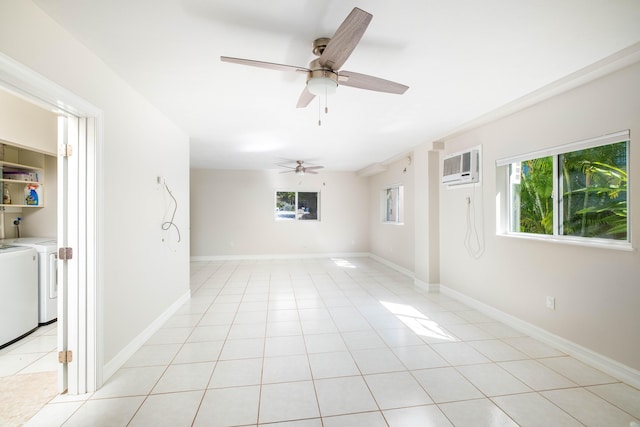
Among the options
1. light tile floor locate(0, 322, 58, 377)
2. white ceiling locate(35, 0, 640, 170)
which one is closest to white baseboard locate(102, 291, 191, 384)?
light tile floor locate(0, 322, 58, 377)

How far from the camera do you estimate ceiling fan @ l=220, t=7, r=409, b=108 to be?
1321 mm

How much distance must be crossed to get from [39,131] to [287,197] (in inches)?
194

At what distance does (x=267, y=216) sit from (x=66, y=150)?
5.28m

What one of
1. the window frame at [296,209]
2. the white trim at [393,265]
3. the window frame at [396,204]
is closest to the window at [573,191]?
the white trim at [393,265]

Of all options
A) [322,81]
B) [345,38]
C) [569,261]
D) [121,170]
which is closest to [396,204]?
[569,261]

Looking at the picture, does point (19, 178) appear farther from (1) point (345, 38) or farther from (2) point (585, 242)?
(2) point (585, 242)

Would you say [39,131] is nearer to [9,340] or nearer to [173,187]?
[173,187]

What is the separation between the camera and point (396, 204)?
20.2ft

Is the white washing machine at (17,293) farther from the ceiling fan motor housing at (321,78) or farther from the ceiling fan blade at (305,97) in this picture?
the ceiling fan motor housing at (321,78)

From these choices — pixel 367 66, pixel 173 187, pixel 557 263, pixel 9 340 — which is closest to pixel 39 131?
pixel 173 187

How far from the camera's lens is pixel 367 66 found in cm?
204

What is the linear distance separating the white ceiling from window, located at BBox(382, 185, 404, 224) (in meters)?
2.89

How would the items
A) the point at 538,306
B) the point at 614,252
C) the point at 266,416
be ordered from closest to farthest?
the point at 266,416 < the point at 614,252 < the point at 538,306

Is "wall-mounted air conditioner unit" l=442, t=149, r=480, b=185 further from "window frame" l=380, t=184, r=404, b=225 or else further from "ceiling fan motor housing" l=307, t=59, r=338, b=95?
"ceiling fan motor housing" l=307, t=59, r=338, b=95
